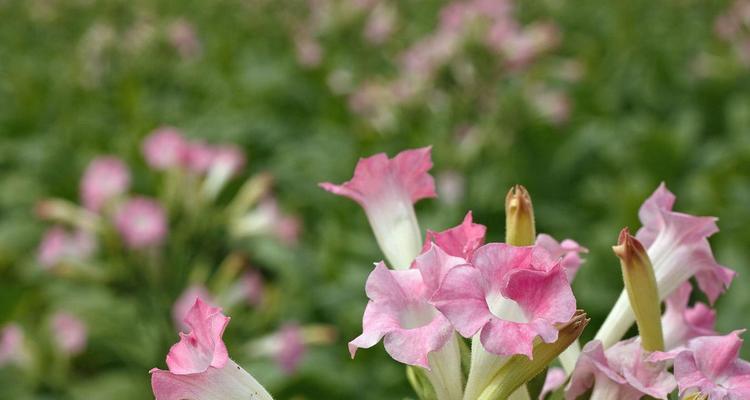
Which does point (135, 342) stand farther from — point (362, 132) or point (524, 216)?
point (524, 216)

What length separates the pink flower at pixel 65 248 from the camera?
10.0 ft

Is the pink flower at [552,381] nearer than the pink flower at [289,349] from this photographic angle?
Yes

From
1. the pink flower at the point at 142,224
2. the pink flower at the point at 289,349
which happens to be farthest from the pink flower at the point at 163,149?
the pink flower at the point at 289,349

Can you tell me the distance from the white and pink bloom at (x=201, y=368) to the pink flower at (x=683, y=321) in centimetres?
46

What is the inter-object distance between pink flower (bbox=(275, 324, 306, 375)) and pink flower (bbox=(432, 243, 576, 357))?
7.09 ft

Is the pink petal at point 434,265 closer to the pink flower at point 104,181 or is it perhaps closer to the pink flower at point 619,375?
the pink flower at point 619,375

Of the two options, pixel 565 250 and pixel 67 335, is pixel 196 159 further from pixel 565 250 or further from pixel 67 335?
pixel 565 250

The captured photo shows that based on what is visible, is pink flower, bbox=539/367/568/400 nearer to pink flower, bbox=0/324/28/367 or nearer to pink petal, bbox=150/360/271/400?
pink petal, bbox=150/360/271/400

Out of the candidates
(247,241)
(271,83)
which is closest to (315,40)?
(271,83)

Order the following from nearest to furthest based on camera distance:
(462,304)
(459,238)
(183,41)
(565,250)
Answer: (462,304)
(459,238)
(565,250)
(183,41)

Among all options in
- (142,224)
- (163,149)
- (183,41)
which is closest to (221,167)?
(163,149)

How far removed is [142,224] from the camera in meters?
2.64

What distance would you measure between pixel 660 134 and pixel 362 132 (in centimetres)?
154

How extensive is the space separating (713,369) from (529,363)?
164 millimetres
